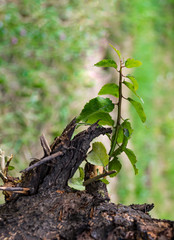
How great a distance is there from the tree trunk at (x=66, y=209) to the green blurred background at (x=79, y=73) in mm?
733

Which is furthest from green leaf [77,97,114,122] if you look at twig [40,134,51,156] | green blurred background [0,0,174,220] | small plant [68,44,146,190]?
green blurred background [0,0,174,220]

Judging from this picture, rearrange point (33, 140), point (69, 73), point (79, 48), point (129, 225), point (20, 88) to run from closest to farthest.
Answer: point (129, 225)
point (33, 140)
point (20, 88)
point (69, 73)
point (79, 48)

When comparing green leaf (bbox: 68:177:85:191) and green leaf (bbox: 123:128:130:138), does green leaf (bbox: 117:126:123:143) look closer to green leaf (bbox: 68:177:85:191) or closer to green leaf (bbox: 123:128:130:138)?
green leaf (bbox: 123:128:130:138)

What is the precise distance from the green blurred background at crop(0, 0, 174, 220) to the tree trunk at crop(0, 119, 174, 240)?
733mm

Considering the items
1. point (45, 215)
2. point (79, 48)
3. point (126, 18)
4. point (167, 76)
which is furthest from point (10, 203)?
point (167, 76)

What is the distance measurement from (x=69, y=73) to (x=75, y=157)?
76.1 inches

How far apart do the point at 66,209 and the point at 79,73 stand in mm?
2031

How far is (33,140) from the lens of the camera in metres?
1.92

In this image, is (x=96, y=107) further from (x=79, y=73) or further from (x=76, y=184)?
(x=79, y=73)

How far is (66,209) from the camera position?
0.49 metres

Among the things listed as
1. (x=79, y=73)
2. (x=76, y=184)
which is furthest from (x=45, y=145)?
(x=79, y=73)

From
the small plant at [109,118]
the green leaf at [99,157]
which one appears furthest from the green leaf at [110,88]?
the green leaf at [99,157]

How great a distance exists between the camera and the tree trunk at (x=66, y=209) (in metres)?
0.46

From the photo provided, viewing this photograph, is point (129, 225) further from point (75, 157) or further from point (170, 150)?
point (170, 150)
